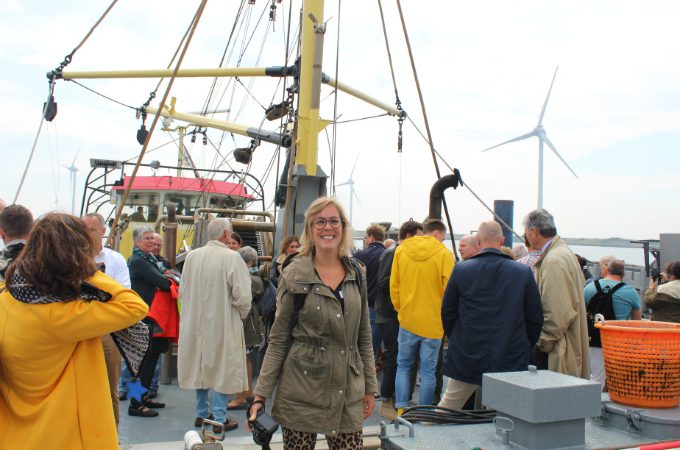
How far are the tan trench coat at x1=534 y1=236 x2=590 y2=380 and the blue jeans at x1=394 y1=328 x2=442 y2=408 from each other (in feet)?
4.06

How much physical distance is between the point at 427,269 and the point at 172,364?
10.2 ft

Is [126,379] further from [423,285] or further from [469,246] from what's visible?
[469,246]

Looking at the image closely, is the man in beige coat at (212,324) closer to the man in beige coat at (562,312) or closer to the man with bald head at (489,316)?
the man with bald head at (489,316)

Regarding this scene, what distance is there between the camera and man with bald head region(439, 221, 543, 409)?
13.4 feet

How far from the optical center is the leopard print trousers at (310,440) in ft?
9.57

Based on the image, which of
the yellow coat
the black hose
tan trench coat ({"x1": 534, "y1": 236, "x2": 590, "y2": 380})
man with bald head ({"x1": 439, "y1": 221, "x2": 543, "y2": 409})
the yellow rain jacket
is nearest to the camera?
the yellow coat

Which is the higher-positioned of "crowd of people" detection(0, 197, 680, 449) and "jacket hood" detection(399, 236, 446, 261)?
"jacket hood" detection(399, 236, 446, 261)

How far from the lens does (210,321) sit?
4.85m

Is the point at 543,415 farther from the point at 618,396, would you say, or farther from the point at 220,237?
the point at 220,237

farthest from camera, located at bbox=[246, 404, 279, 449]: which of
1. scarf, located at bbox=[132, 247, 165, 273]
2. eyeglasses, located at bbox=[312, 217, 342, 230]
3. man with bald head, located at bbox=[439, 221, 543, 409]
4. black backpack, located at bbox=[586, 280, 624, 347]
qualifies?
black backpack, located at bbox=[586, 280, 624, 347]

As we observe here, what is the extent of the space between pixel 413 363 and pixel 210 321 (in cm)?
189

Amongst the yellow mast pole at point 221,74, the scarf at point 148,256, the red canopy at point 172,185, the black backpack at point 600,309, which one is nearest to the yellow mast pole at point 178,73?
the yellow mast pole at point 221,74

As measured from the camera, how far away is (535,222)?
4504mm

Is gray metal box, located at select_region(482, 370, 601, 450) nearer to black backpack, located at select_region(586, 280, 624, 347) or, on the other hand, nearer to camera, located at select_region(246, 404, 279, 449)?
camera, located at select_region(246, 404, 279, 449)
